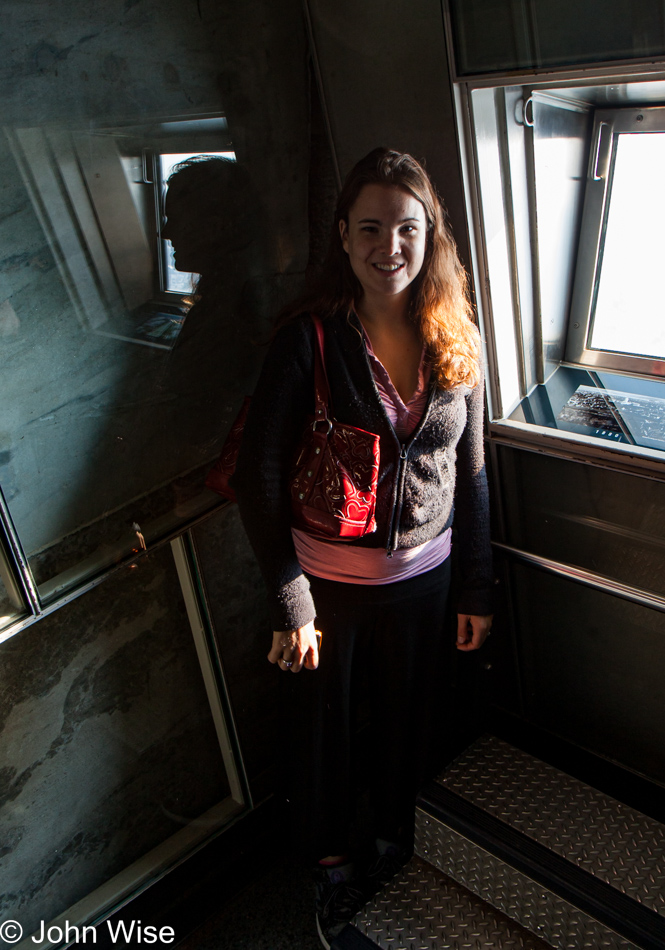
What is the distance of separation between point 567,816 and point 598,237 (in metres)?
1.73

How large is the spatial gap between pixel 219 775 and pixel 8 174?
185 centimetres

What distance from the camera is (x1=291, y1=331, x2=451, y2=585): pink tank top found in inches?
72.3

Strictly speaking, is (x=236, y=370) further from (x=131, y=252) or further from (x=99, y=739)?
(x=99, y=739)

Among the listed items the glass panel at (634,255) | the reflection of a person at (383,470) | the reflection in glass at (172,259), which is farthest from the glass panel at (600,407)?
the reflection in glass at (172,259)

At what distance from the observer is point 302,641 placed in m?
1.92

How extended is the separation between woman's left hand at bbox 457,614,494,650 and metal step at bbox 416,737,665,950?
464 mm

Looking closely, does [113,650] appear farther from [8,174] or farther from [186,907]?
[8,174]

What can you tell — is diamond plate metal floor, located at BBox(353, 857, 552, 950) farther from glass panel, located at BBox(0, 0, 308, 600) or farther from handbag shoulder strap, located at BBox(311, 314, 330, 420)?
handbag shoulder strap, located at BBox(311, 314, 330, 420)

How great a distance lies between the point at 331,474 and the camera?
5.73 feet

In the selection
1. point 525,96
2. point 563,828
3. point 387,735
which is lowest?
point 563,828

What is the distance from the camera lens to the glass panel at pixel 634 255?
6.93 feet

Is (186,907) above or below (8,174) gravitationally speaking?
below

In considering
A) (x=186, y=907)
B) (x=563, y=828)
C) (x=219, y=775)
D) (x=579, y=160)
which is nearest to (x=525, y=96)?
(x=579, y=160)

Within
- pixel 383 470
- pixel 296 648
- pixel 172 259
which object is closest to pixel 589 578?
pixel 383 470
